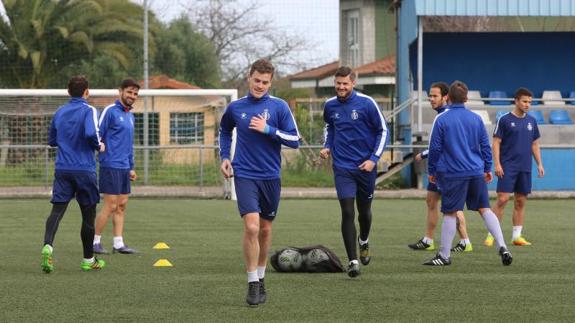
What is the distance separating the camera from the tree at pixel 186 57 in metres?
44.7

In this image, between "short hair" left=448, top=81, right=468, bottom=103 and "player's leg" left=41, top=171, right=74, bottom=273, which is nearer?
"player's leg" left=41, top=171, right=74, bottom=273

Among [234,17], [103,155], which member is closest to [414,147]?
[103,155]

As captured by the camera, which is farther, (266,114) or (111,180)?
(111,180)

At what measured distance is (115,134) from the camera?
12695 mm

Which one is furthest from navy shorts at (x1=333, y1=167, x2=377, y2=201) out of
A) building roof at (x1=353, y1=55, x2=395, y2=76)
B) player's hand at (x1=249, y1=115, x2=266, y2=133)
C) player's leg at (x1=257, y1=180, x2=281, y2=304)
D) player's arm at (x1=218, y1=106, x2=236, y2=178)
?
building roof at (x1=353, y1=55, x2=395, y2=76)

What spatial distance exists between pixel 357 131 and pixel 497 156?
338cm

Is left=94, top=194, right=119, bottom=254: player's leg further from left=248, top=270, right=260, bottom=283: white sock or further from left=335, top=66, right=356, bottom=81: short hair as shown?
left=248, top=270, right=260, bottom=283: white sock

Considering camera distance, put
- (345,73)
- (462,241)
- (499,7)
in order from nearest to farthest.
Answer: (345,73) → (462,241) → (499,7)

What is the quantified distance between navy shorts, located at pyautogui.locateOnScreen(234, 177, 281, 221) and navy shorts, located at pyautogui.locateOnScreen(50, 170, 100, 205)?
243cm

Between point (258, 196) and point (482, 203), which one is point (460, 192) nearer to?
point (482, 203)

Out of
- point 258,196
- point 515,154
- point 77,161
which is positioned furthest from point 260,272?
point 515,154

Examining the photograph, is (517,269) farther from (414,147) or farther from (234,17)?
(234,17)

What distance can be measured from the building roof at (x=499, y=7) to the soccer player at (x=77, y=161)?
58.8 ft

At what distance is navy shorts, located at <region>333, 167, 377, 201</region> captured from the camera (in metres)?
10.8
